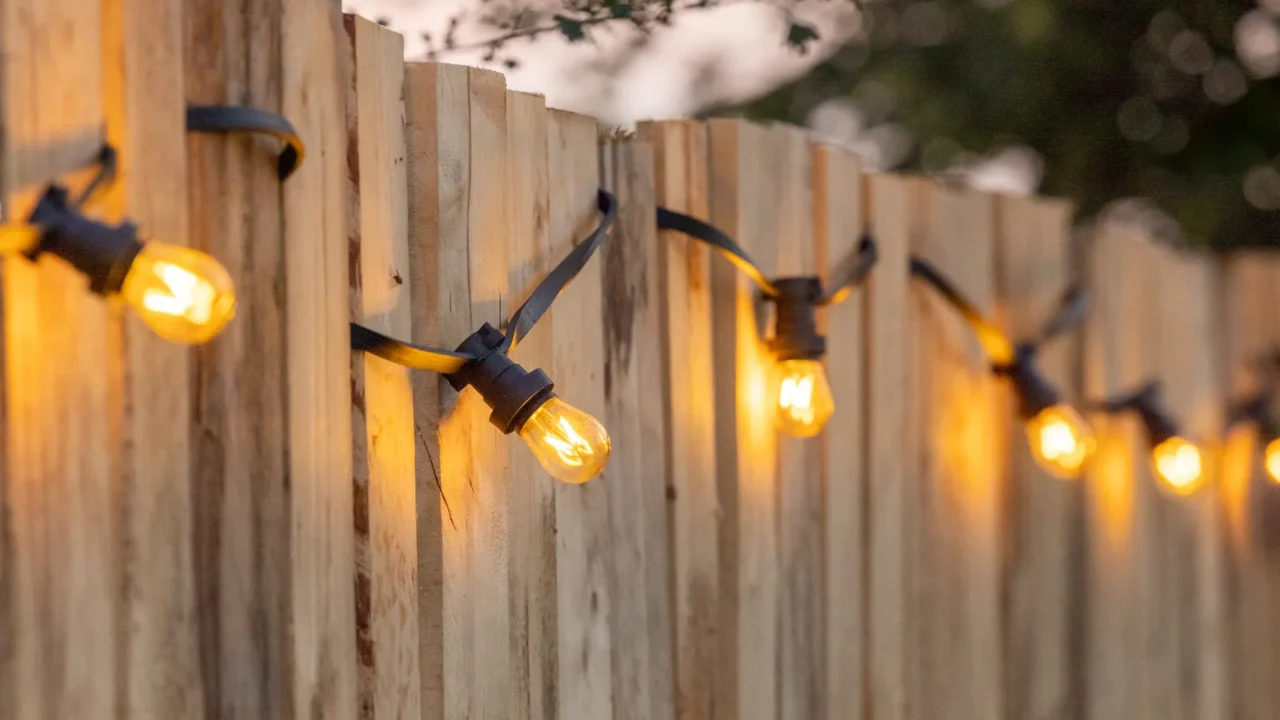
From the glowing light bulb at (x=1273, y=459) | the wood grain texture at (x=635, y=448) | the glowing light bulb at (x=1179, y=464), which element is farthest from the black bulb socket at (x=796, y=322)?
the glowing light bulb at (x=1273, y=459)

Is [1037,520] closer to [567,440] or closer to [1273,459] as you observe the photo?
[1273,459]

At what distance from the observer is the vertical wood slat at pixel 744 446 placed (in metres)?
2.12

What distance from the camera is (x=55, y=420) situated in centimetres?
120

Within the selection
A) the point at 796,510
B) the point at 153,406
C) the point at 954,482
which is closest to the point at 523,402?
the point at 153,406

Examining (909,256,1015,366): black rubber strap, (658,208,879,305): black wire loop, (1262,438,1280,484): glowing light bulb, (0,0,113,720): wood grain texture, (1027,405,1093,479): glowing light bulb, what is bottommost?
(0,0,113,720): wood grain texture

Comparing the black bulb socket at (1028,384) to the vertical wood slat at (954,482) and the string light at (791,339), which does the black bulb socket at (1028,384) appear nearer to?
the vertical wood slat at (954,482)

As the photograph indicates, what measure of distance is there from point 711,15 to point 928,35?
107 inches

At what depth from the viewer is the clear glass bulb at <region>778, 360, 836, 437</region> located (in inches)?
82.9

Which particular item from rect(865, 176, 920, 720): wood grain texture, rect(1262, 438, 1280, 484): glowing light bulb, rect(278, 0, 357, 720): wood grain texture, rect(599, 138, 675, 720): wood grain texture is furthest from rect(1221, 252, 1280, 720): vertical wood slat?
rect(278, 0, 357, 720): wood grain texture

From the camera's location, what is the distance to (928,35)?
198 inches

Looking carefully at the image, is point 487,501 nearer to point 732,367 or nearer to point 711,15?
point 732,367

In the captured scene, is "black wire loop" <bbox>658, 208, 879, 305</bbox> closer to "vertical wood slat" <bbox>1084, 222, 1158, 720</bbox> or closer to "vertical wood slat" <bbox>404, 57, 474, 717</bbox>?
"vertical wood slat" <bbox>404, 57, 474, 717</bbox>

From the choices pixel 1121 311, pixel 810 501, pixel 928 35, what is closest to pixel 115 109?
pixel 810 501

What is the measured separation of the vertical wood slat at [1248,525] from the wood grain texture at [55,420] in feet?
10.2
